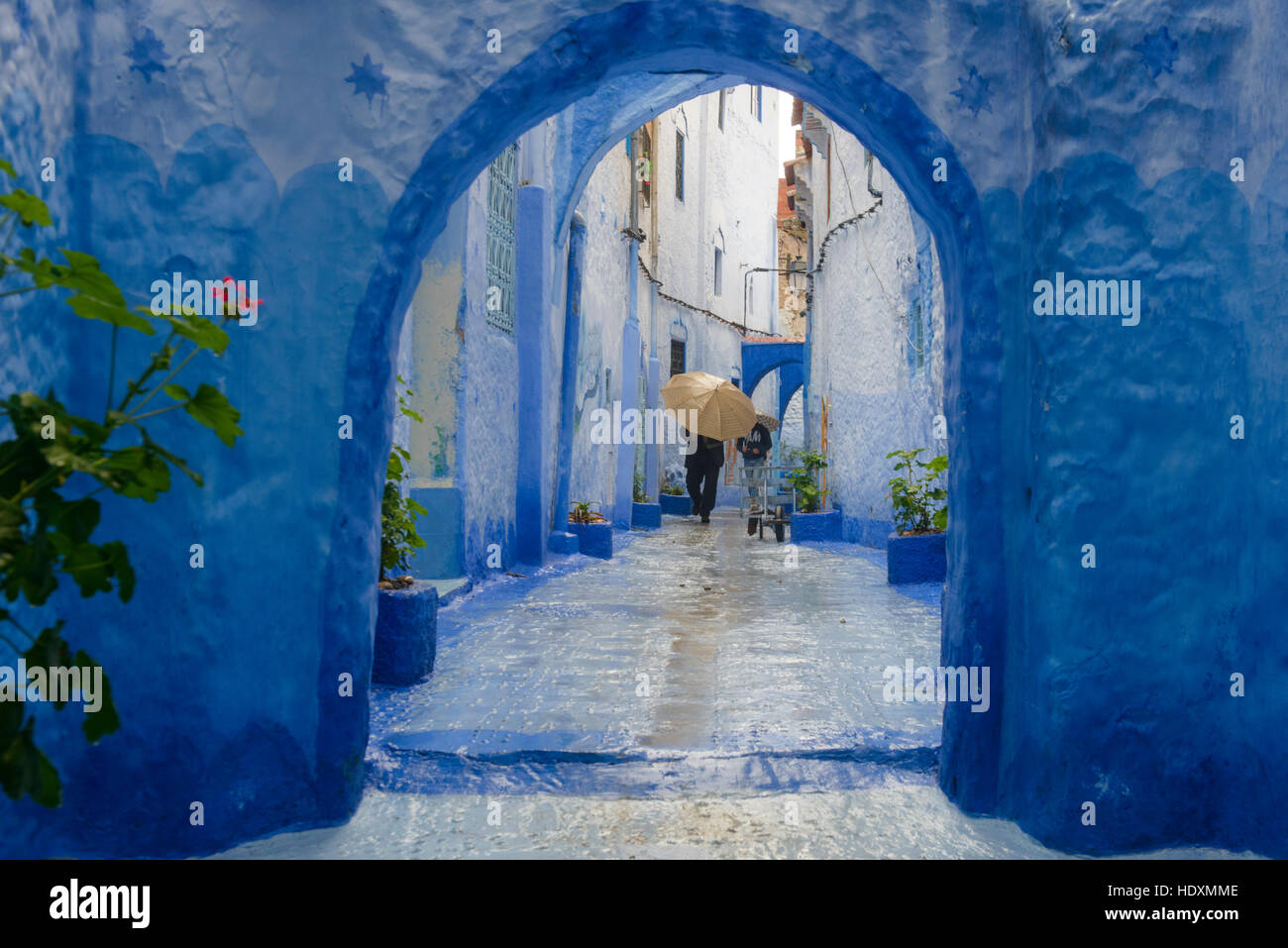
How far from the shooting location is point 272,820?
10.0ft

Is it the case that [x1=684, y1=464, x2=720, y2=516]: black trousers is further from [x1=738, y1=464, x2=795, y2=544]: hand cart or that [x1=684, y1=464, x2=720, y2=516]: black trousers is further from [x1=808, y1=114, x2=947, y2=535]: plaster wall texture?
[x1=808, y1=114, x2=947, y2=535]: plaster wall texture

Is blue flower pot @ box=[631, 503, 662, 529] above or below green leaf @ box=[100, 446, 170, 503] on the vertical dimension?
below

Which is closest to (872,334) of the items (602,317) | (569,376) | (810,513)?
(810,513)

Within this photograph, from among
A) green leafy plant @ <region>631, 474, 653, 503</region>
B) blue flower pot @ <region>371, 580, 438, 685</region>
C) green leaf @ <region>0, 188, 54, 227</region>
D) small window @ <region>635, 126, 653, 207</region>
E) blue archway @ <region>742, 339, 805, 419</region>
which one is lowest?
blue flower pot @ <region>371, 580, 438, 685</region>

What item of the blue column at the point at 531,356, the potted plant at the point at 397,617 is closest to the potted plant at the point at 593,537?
the blue column at the point at 531,356

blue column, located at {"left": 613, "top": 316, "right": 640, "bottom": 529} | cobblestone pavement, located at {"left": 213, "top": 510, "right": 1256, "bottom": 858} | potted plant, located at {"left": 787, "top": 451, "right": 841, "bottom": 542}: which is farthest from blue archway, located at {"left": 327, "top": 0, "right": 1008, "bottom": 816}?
blue column, located at {"left": 613, "top": 316, "right": 640, "bottom": 529}

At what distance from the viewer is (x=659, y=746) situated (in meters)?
3.73

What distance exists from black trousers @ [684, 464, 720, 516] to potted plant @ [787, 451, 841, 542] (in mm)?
2352

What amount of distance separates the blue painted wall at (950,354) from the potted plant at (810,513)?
384 inches

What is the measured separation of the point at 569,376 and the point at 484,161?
7493 millimetres

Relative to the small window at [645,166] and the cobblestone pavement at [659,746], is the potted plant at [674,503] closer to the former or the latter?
the small window at [645,166]

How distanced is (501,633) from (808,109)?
1210cm

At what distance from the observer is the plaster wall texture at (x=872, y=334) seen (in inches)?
380

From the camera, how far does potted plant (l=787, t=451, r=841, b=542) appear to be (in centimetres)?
1320
